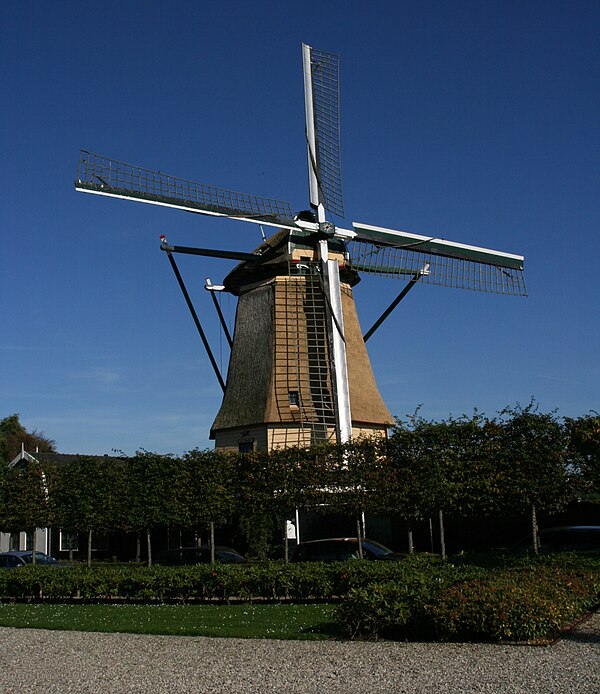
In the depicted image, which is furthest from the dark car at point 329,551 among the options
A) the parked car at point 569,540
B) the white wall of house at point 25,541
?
the white wall of house at point 25,541

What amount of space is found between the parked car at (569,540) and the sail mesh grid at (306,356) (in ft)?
26.5

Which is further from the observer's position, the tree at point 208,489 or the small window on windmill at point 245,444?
the small window on windmill at point 245,444

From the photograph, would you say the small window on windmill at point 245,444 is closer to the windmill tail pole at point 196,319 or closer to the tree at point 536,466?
the windmill tail pole at point 196,319

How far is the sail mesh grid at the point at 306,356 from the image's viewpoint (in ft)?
91.9

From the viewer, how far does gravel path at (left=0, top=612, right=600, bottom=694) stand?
8.74 m

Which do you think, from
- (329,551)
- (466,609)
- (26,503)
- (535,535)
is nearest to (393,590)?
(466,609)

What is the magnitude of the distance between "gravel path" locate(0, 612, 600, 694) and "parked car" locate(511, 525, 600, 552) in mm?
9171

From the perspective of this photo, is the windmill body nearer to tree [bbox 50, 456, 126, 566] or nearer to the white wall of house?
tree [bbox 50, 456, 126, 566]

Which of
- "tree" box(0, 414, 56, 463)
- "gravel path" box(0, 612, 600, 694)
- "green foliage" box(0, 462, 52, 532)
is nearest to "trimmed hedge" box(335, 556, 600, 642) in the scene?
"gravel path" box(0, 612, 600, 694)

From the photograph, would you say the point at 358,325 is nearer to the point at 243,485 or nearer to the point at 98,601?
the point at 243,485

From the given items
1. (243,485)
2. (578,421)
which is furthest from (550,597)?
(243,485)

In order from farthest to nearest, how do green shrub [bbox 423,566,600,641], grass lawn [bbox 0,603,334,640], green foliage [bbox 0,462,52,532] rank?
green foliage [bbox 0,462,52,532] < grass lawn [bbox 0,603,334,640] < green shrub [bbox 423,566,600,641]

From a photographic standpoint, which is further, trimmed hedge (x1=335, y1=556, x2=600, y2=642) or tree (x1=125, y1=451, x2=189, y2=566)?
tree (x1=125, y1=451, x2=189, y2=566)

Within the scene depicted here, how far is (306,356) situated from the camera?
93.9 feet
